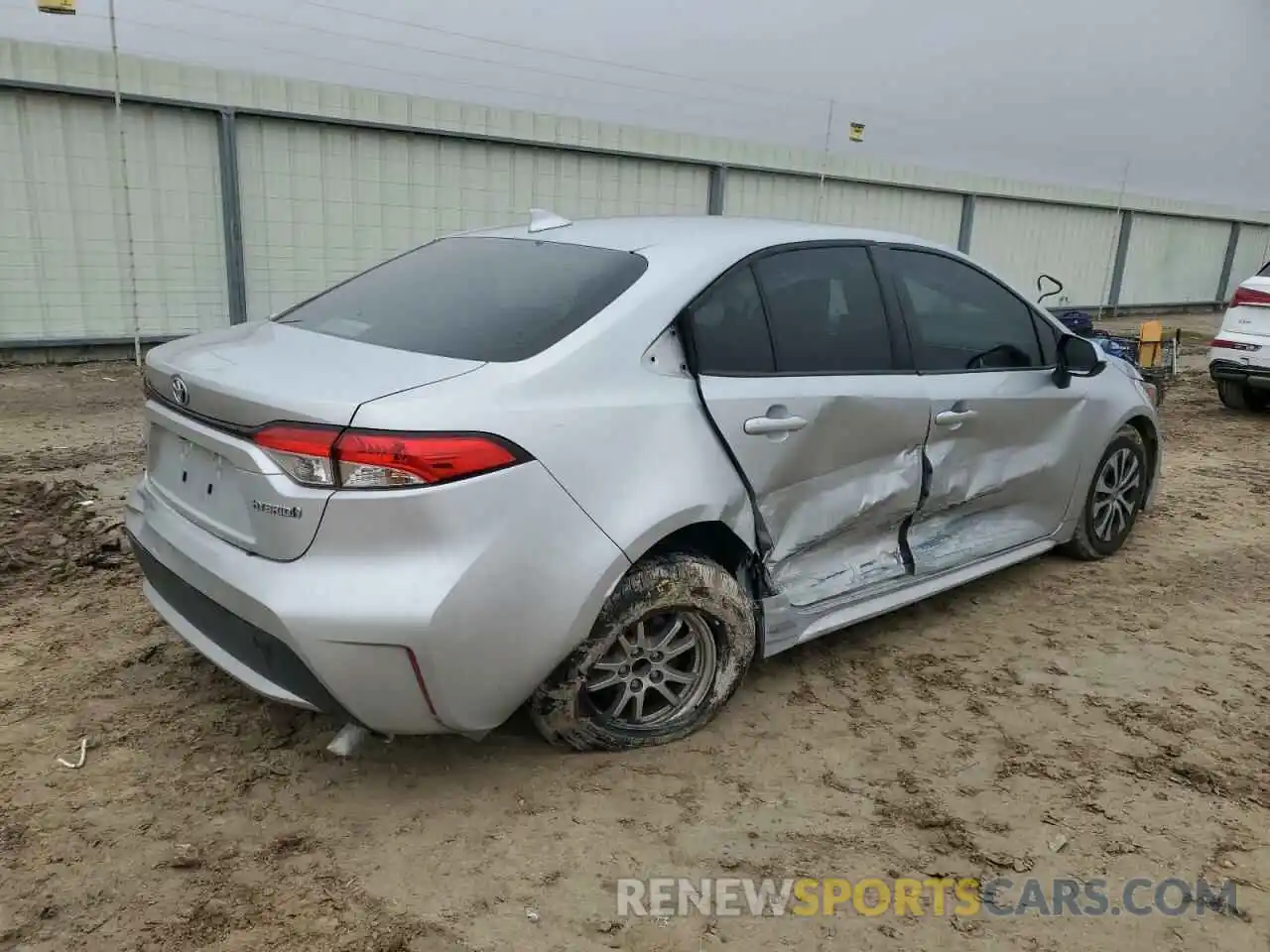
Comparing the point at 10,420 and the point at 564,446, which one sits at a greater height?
the point at 564,446

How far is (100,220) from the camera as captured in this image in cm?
902

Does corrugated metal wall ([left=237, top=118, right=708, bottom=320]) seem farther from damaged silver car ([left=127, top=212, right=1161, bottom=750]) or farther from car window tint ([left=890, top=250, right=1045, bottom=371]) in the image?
car window tint ([left=890, top=250, right=1045, bottom=371])

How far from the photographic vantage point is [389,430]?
234cm

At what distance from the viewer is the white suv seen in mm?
8328

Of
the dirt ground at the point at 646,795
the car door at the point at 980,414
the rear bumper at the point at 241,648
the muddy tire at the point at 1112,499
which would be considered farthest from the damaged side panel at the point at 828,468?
the muddy tire at the point at 1112,499

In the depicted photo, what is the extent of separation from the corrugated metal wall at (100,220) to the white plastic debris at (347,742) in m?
7.80

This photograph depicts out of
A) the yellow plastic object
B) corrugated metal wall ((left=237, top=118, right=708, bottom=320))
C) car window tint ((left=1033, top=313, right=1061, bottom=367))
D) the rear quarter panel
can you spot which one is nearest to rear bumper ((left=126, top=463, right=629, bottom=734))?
the rear quarter panel

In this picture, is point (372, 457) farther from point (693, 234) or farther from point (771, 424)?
point (693, 234)

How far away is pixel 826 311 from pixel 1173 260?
2223 cm

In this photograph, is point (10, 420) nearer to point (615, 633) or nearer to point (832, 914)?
point (615, 633)

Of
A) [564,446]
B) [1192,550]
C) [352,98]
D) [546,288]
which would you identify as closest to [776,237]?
[546,288]

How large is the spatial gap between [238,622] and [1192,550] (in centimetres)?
A: 481

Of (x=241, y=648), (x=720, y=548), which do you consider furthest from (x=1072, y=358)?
(x=241, y=648)

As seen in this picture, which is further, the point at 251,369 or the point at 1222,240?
the point at 1222,240
